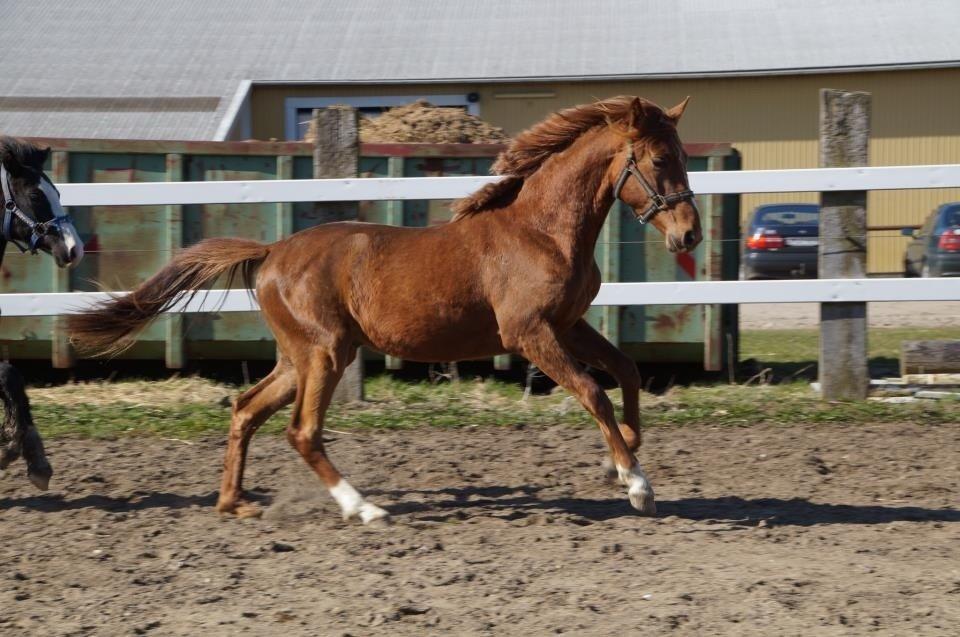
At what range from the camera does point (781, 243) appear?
18641mm

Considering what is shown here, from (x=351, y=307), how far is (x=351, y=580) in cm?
166

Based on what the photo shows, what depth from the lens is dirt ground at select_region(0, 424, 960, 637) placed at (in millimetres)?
4281

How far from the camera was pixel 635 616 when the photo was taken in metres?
4.24

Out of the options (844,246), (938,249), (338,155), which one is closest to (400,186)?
(338,155)

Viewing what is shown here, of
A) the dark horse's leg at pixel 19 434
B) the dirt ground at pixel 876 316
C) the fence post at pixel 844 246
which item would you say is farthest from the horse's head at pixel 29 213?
the dirt ground at pixel 876 316

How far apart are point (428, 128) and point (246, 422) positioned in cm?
447

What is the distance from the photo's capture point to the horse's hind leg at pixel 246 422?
19.2 feet

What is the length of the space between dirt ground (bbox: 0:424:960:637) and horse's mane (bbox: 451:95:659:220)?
59.9 inches

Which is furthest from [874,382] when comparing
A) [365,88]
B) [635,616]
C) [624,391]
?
[365,88]

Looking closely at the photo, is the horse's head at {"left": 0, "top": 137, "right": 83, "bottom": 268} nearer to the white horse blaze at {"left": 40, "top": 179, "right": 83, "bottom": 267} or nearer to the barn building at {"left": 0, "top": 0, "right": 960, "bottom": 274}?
the white horse blaze at {"left": 40, "top": 179, "right": 83, "bottom": 267}

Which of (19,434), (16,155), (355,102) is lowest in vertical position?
(19,434)

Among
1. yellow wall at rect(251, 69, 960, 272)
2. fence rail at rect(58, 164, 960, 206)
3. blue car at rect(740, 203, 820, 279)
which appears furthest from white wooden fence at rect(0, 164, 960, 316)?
Result: yellow wall at rect(251, 69, 960, 272)

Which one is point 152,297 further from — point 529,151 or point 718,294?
point 718,294

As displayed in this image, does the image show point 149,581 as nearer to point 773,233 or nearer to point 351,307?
point 351,307
